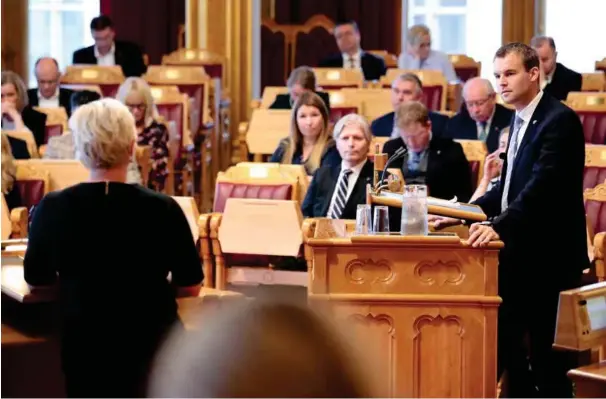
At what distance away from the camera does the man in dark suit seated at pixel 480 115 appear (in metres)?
7.36

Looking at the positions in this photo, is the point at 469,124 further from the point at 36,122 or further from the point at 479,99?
the point at 36,122

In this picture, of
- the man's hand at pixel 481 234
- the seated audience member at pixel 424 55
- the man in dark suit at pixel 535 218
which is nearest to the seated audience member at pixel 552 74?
the seated audience member at pixel 424 55

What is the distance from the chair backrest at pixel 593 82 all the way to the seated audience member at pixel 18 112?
15.9 feet

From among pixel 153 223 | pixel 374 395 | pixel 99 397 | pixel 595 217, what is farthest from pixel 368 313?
pixel 374 395

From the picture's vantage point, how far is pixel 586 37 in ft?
52.5

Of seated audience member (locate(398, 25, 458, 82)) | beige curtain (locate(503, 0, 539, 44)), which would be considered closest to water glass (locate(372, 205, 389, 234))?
seated audience member (locate(398, 25, 458, 82))

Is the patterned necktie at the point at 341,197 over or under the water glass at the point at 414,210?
under

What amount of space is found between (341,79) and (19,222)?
4738mm

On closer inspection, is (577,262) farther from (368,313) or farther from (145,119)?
(145,119)

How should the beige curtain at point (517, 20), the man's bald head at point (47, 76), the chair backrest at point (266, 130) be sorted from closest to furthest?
1. the chair backrest at point (266, 130)
2. the man's bald head at point (47, 76)
3. the beige curtain at point (517, 20)

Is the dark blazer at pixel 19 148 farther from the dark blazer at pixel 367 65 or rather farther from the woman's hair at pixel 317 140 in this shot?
the dark blazer at pixel 367 65

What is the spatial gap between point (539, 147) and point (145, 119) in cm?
441

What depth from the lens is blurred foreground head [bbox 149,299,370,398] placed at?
0.97 meters

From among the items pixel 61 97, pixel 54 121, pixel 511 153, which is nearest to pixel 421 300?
pixel 511 153
